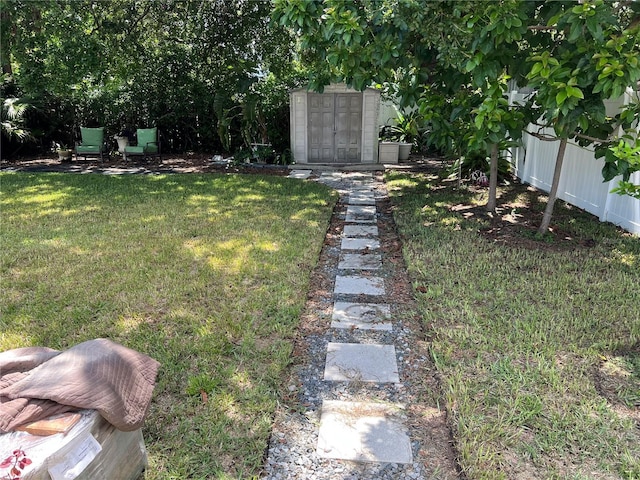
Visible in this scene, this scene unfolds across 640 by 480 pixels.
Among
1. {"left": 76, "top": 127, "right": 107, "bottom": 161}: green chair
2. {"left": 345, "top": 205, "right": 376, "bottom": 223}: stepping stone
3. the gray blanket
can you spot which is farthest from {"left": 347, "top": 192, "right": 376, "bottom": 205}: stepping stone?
{"left": 76, "top": 127, "right": 107, "bottom": 161}: green chair

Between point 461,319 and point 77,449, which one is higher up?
point 77,449

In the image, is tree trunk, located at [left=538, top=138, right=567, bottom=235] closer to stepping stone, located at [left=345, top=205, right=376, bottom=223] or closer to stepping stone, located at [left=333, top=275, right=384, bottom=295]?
stepping stone, located at [left=345, top=205, right=376, bottom=223]

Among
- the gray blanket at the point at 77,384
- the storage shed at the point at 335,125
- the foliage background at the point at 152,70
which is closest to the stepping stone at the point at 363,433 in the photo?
the gray blanket at the point at 77,384

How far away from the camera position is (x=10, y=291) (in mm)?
3543

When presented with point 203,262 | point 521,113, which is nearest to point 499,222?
point 521,113

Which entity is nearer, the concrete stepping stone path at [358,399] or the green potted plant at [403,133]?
the concrete stepping stone path at [358,399]

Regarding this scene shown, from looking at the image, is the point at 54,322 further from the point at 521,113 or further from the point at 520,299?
the point at 521,113

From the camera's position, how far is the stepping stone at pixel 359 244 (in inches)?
190

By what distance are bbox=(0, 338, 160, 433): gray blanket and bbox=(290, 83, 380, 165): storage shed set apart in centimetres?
914

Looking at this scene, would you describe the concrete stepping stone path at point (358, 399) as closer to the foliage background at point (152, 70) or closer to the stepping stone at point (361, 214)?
the stepping stone at point (361, 214)

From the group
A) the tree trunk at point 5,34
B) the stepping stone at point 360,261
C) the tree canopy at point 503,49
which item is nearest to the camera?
the tree canopy at point 503,49

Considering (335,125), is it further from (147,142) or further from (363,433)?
Result: (363,433)

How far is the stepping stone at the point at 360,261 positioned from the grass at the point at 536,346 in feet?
1.09

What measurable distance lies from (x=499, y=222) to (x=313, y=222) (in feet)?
7.40
